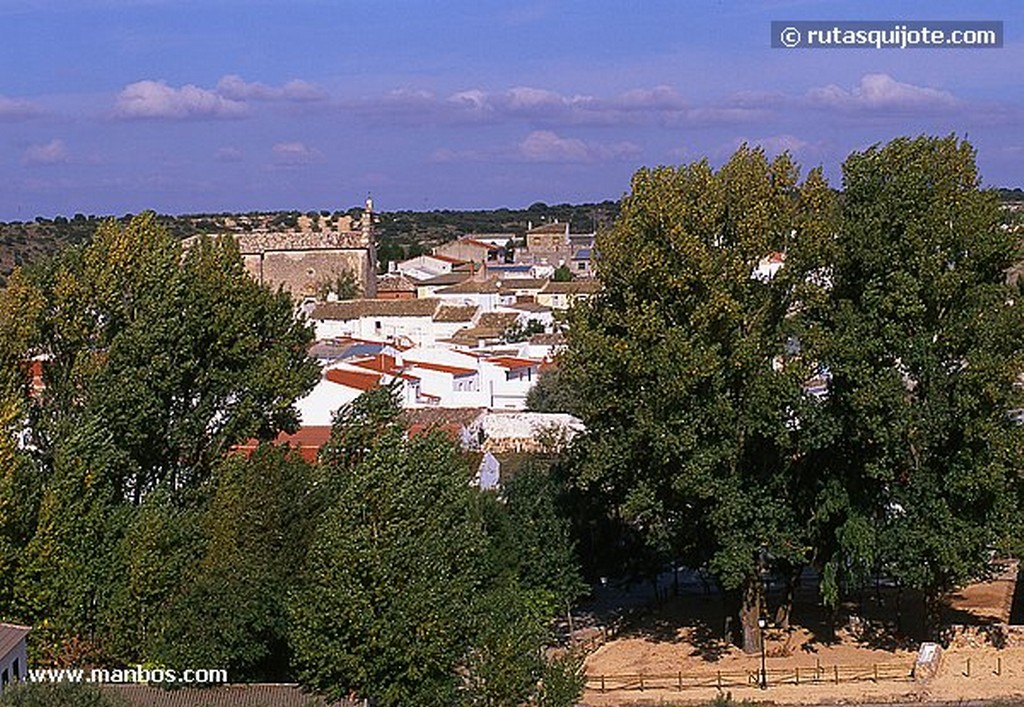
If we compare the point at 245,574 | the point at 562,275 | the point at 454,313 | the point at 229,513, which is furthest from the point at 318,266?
the point at 245,574

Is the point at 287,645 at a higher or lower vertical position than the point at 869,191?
lower

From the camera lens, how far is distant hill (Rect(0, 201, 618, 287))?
331 ft

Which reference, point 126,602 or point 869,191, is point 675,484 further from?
point 126,602

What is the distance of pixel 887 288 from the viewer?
24625mm

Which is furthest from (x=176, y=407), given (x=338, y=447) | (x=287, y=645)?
(x=287, y=645)

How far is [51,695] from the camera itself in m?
17.1

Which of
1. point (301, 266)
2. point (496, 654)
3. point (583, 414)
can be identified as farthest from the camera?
point (301, 266)

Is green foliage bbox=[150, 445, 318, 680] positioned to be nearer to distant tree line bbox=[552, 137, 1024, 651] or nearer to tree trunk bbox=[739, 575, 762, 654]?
distant tree line bbox=[552, 137, 1024, 651]

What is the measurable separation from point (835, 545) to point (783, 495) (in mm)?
1432

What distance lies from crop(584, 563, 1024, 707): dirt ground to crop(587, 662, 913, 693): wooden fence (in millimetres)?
33

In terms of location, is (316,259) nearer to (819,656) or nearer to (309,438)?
(309,438)

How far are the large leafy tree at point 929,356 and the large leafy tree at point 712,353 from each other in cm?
88

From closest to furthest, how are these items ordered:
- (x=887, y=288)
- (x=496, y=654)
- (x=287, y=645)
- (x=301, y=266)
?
(x=496, y=654), (x=287, y=645), (x=887, y=288), (x=301, y=266)

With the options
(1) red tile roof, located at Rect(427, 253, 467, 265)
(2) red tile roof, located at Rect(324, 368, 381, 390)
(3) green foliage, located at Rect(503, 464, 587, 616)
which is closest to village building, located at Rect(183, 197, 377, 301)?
(1) red tile roof, located at Rect(427, 253, 467, 265)
